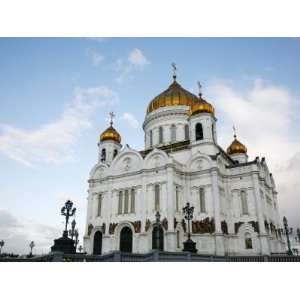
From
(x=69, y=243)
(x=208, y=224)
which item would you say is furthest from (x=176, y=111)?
(x=69, y=243)

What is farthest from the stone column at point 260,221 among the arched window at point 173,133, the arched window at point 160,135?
the arched window at point 160,135

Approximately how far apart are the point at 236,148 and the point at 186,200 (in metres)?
11.0

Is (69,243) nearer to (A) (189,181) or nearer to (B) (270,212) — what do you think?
(A) (189,181)

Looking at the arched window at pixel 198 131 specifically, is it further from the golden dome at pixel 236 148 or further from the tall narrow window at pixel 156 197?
the golden dome at pixel 236 148

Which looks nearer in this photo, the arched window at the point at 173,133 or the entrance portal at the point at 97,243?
the entrance portal at the point at 97,243

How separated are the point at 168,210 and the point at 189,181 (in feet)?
12.7

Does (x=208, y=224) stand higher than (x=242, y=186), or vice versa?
(x=242, y=186)

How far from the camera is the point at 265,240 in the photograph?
23.5 metres

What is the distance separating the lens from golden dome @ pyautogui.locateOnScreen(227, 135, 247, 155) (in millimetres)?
33688

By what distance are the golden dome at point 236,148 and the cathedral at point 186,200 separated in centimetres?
401

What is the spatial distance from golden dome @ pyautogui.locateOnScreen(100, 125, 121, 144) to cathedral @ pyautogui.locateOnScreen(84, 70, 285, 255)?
276 centimetres

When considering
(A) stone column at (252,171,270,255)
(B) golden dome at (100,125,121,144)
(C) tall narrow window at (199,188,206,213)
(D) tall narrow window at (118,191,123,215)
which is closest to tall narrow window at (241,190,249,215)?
(A) stone column at (252,171,270,255)

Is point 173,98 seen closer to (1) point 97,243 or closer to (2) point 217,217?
(2) point 217,217

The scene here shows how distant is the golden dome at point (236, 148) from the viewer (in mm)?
33688
